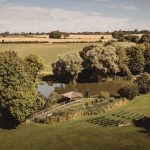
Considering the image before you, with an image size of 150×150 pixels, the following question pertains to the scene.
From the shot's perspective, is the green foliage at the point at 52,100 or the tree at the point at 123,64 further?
the tree at the point at 123,64

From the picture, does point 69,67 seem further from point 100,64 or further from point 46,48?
point 46,48

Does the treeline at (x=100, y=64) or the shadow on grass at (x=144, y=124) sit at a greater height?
the treeline at (x=100, y=64)

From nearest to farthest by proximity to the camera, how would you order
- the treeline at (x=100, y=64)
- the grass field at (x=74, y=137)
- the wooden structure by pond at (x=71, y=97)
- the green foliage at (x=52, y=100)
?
the grass field at (x=74, y=137), the green foliage at (x=52, y=100), the wooden structure by pond at (x=71, y=97), the treeline at (x=100, y=64)

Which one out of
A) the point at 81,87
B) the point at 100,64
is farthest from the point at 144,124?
the point at 100,64

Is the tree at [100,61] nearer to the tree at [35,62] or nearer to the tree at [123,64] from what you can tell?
the tree at [123,64]

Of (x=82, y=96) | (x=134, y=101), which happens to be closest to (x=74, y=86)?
(x=82, y=96)

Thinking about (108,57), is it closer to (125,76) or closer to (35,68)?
(125,76)

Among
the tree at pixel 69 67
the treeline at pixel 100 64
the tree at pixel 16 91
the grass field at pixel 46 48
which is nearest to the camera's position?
the tree at pixel 16 91

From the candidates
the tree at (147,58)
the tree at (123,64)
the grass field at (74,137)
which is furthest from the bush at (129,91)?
the tree at (147,58)

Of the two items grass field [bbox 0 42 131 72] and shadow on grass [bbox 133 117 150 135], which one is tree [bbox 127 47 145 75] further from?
shadow on grass [bbox 133 117 150 135]
